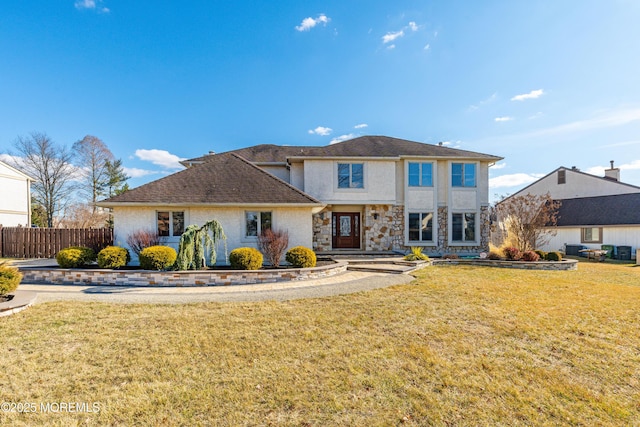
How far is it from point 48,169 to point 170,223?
2698cm

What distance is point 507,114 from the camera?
13.7 m

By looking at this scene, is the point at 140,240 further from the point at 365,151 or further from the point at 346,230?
the point at 365,151

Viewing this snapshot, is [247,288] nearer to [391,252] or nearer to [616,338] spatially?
[616,338]

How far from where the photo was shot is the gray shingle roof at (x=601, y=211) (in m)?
20.3

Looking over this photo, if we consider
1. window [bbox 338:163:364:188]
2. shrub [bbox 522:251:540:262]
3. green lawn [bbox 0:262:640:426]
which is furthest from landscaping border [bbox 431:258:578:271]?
green lawn [bbox 0:262:640:426]

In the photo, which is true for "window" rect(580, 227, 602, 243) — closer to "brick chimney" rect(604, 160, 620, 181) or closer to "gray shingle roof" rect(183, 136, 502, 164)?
"brick chimney" rect(604, 160, 620, 181)

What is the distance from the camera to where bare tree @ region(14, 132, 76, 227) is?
2738 centimetres

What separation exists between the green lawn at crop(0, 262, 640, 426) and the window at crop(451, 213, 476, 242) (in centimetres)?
1039

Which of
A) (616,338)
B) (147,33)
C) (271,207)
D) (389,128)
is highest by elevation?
(147,33)

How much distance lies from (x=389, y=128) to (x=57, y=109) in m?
22.7

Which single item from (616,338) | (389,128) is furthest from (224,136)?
(616,338)

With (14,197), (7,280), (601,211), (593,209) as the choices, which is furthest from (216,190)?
(593,209)

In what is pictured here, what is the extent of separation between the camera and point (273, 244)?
10.8 metres

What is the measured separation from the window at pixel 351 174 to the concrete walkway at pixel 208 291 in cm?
774
